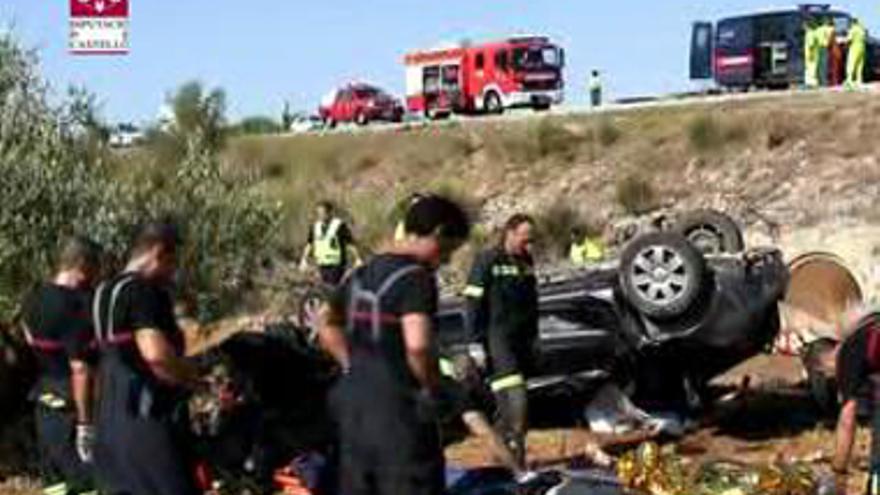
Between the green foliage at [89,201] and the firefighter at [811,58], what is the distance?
22046 mm

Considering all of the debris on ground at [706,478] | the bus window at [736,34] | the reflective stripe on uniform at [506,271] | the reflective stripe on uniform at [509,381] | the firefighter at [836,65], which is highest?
the bus window at [736,34]

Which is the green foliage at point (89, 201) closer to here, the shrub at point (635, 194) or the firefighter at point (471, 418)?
the firefighter at point (471, 418)

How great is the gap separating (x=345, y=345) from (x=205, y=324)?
303 inches

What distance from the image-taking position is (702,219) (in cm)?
1562

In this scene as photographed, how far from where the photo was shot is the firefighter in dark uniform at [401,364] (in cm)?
632

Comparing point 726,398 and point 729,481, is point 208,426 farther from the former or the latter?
point 726,398

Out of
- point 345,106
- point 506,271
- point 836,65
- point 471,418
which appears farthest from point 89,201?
point 345,106

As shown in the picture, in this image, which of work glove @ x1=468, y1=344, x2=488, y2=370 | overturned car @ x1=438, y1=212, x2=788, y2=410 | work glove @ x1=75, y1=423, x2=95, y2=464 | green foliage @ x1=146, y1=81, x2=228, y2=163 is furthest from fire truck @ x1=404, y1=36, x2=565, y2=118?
work glove @ x1=75, y1=423, x2=95, y2=464

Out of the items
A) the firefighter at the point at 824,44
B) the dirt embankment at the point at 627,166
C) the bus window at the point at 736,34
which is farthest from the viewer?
the bus window at the point at 736,34

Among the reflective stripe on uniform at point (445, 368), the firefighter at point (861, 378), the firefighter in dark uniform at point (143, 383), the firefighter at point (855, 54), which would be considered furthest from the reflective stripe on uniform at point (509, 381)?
the firefighter at point (855, 54)

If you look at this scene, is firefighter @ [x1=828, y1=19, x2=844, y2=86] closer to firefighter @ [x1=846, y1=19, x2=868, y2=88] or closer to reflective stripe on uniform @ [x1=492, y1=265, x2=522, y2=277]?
firefighter @ [x1=846, y1=19, x2=868, y2=88]

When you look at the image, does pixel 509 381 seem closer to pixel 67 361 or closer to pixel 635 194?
pixel 67 361

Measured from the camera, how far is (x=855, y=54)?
115 ft

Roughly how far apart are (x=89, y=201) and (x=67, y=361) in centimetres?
473
